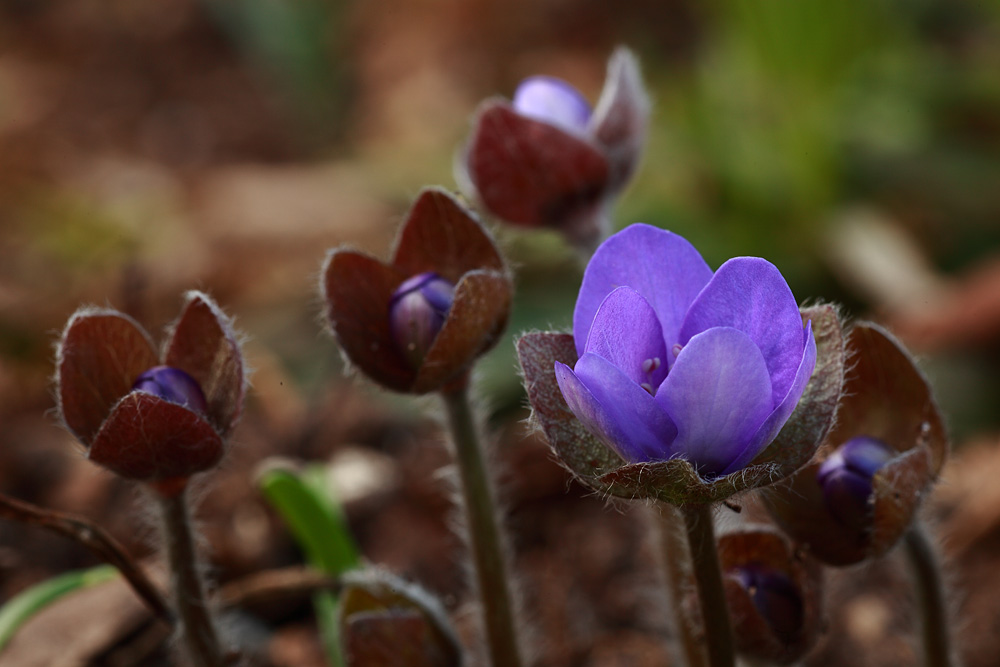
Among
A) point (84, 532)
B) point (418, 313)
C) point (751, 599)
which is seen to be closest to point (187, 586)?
point (84, 532)

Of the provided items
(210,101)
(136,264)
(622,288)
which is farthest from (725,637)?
(210,101)

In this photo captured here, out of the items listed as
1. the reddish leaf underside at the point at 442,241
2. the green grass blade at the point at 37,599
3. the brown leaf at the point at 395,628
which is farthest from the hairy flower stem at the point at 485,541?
the green grass blade at the point at 37,599

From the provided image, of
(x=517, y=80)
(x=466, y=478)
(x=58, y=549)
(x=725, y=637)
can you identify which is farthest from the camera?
(x=517, y=80)

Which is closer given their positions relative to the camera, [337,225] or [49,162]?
[337,225]

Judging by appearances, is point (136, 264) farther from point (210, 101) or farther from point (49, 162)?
point (210, 101)

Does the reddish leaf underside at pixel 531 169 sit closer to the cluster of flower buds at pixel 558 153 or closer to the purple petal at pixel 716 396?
the cluster of flower buds at pixel 558 153

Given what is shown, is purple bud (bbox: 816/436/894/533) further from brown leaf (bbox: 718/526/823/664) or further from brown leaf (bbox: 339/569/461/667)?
brown leaf (bbox: 339/569/461/667)
